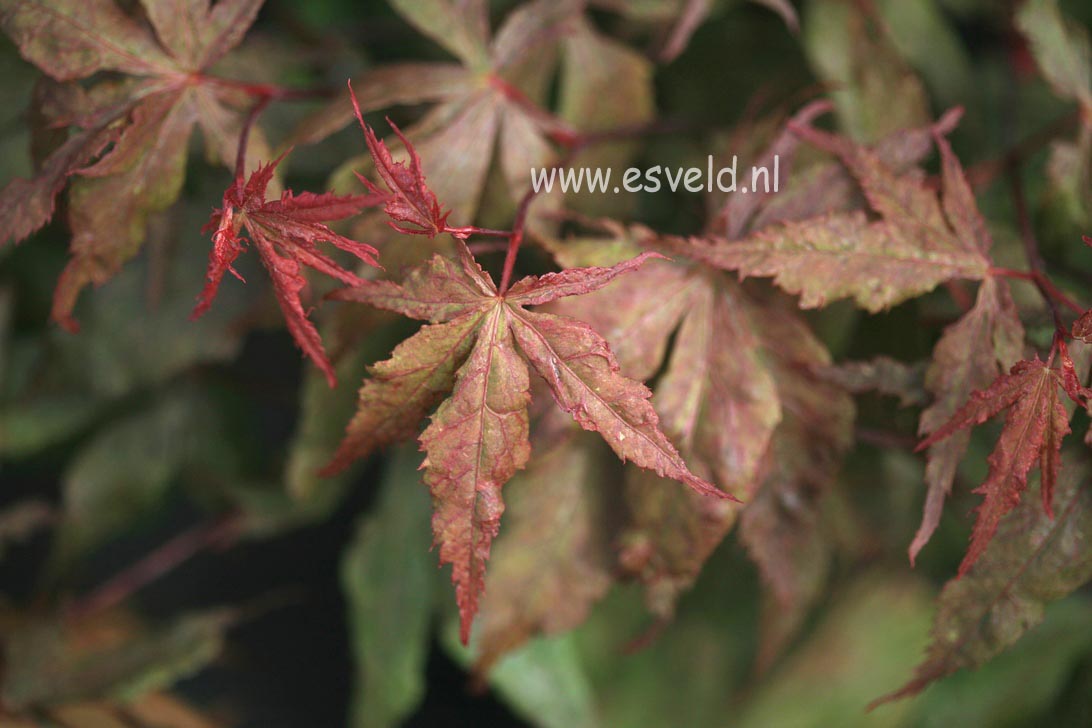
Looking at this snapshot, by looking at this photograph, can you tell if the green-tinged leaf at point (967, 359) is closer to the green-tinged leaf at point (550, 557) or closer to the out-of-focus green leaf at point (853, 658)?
the green-tinged leaf at point (550, 557)

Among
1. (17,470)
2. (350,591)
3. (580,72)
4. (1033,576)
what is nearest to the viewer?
(1033,576)

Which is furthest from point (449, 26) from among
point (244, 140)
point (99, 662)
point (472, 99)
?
point (99, 662)

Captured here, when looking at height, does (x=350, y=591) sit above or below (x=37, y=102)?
below

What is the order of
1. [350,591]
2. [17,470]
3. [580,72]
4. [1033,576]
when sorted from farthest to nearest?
[17,470] → [350,591] → [580,72] → [1033,576]

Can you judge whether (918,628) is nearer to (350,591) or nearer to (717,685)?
(717,685)

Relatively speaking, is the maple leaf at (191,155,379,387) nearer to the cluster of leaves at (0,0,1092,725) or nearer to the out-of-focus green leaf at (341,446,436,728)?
the cluster of leaves at (0,0,1092,725)

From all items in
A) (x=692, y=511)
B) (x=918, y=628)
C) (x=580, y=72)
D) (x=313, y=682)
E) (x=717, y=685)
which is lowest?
(x=313, y=682)

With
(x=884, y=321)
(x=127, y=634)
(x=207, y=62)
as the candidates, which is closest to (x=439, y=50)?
(x=207, y=62)

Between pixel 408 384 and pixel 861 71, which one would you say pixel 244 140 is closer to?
pixel 408 384
